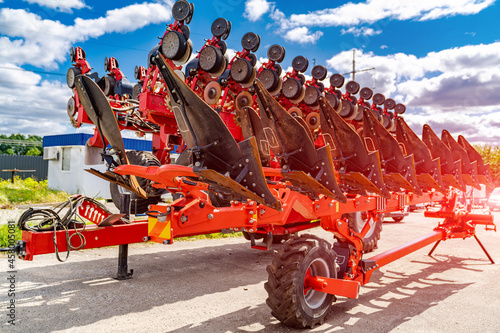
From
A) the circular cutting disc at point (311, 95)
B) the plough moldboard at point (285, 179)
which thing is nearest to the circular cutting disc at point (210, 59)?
the plough moldboard at point (285, 179)

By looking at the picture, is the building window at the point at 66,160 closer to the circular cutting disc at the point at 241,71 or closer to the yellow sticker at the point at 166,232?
the circular cutting disc at the point at 241,71

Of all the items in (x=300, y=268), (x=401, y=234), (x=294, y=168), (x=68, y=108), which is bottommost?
(x=401, y=234)

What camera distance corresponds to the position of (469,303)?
16.6ft

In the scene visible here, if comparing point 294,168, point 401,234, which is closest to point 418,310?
point 294,168

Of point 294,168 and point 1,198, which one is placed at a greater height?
point 294,168

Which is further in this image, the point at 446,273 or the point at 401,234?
the point at 401,234

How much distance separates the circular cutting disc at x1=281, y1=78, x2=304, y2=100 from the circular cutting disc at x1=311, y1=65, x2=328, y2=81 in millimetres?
1752

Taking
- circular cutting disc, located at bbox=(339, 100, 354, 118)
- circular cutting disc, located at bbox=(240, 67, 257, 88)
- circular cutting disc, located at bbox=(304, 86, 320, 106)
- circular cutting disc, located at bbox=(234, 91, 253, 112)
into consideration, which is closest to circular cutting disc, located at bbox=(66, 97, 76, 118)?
circular cutting disc, located at bbox=(234, 91, 253, 112)

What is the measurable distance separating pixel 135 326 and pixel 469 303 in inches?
160

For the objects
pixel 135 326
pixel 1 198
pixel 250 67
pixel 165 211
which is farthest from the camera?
pixel 1 198

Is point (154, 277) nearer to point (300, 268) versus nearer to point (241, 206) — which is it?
point (241, 206)

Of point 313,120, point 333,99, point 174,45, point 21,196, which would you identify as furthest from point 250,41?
point 21,196

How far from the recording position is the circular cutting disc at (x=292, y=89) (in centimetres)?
995

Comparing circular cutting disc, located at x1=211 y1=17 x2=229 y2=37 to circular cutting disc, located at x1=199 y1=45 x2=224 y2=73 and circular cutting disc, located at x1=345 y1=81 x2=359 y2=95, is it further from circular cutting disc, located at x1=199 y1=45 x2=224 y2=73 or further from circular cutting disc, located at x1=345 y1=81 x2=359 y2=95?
circular cutting disc, located at x1=345 y1=81 x2=359 y2=95
